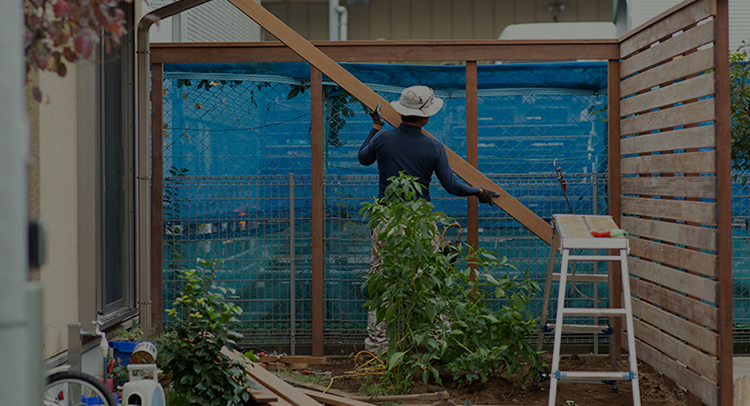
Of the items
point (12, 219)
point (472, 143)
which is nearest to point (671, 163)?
point (472, 143)

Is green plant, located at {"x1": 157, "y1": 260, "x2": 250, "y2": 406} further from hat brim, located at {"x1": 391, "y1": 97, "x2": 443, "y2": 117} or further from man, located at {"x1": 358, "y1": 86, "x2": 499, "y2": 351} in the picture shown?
A: hat brim, located at {"x1": 391, "y1": 97, "x2": 443, "y2": 117}

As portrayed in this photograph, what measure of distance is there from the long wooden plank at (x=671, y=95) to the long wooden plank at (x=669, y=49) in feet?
0.59

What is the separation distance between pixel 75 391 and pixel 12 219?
1.97 metres

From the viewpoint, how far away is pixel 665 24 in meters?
4.23

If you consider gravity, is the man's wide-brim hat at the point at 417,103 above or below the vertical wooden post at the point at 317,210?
above

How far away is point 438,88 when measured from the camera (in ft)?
18.9

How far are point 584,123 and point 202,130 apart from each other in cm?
310

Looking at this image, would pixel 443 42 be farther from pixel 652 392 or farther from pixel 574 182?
pixel 652 392

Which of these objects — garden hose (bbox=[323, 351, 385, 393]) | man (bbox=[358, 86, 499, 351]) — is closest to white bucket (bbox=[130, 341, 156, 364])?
garden hose (bbox=[323, 351, 385, 393])

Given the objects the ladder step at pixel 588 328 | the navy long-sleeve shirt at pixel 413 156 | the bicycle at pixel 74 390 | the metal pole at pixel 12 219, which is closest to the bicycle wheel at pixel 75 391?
the bicycle at pixel 74 390

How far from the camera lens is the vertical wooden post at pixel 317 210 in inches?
211

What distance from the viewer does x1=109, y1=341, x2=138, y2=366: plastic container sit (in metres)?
4.01

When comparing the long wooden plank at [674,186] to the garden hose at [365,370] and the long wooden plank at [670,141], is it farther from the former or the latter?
the garden hose at [365,370]

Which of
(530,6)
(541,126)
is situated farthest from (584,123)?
(530,6)
